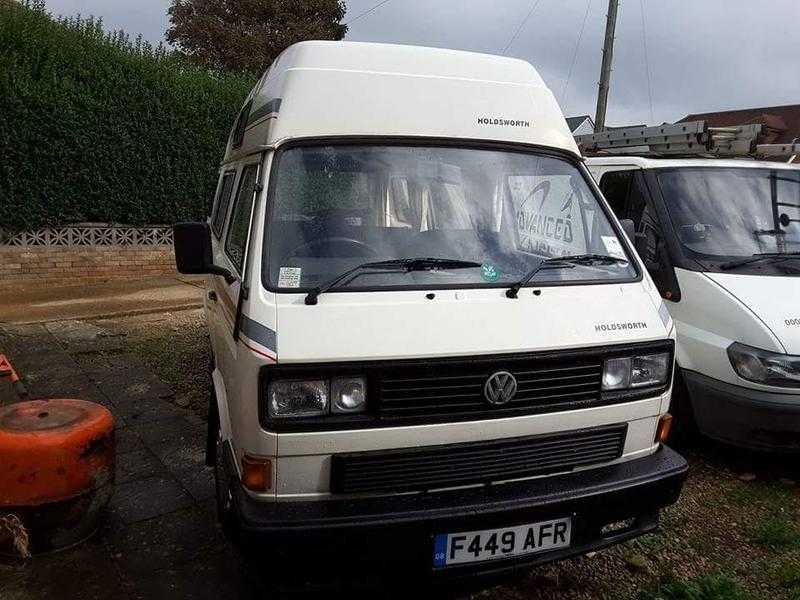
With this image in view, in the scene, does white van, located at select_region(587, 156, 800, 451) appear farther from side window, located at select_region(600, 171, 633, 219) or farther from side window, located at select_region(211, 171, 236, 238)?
side window, located at select_region(211, 171, 236, 238)

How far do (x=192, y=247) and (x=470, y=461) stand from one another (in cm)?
161

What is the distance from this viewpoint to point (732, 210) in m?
4.97

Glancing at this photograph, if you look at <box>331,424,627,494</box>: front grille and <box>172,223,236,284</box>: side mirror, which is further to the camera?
<box>172,223,236,284</box>: side mirror

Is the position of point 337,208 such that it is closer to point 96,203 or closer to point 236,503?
point 236,503

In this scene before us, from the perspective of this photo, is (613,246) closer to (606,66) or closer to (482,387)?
(482,387)

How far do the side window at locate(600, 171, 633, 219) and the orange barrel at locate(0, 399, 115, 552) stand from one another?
412cm

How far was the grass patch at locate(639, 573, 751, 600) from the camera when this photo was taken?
298 centimetres

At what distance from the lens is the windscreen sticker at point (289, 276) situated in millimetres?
2680

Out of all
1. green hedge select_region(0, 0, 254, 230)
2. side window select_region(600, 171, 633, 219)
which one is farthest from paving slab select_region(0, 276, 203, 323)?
side window select_region(600, 171, 633, 219)

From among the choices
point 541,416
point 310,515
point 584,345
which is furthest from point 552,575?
point 310,515

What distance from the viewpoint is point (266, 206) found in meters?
2.89

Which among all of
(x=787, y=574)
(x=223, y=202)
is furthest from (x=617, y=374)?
(x=223, y=202)

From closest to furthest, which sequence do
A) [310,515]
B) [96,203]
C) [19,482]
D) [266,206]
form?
1. [310,515]
2. [266,206]
3. [19,482]
4. [96,203]

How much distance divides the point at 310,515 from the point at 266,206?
1326mm
